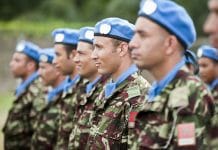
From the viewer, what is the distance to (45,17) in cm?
2822

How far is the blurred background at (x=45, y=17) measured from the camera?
21.5 meters

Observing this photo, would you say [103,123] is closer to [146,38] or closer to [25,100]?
[146,38]

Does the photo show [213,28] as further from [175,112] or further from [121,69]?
[121,69]

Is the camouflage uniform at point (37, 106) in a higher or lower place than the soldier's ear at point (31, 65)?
lower

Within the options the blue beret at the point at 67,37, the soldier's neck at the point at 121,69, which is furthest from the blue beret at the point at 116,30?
the blue beret at the point at 67,37

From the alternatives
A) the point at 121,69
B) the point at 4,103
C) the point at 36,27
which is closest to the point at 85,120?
the point at 121,69

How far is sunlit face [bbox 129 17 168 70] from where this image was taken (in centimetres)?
414

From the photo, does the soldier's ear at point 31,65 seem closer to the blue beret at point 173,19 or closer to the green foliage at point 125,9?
the blue beret at point 173,19

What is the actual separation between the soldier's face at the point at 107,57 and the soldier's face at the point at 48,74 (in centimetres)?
324

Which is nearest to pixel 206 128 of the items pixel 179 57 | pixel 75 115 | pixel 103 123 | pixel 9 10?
pixel 179 57

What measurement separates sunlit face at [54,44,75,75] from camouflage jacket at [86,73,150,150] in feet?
7.69

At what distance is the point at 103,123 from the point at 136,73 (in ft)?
1.59

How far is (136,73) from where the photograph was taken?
5484 millimetres

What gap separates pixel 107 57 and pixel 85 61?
1307 millimetres
